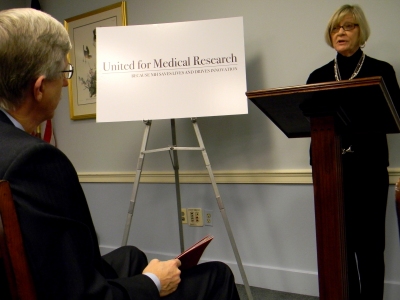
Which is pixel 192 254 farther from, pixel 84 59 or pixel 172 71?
pixel 84 59

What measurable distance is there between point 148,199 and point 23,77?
6.61ft

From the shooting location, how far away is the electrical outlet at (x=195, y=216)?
8.19ft

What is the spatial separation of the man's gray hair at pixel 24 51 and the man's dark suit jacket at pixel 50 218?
0.11 metres

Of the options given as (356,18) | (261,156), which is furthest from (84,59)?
(356,18)

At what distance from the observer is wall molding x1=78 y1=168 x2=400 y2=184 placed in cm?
213

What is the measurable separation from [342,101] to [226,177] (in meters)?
1.45

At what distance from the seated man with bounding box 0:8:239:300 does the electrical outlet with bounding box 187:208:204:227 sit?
149 cm

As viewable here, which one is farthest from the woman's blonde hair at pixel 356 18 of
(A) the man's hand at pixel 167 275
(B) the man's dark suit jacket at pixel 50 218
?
(B) the man's dark suit jacket at pixel 50 218

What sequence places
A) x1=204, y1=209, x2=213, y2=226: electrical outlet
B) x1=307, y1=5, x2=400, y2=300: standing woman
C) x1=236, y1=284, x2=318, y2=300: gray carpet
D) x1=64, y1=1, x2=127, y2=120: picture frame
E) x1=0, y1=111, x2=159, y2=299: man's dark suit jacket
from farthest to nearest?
x1=64, y1=1, x2=127, y2=120: picture frame → x1=204, y1=209, x2=213, y2=226: electrical outlet → x1=236, y1=284, x2=318, y2=300: gray carpet → x1=307, y1=5, x2=400, y2=300: standing woman → x1=0, y1=111, x2=159, y2=299: man's dark suit jacket

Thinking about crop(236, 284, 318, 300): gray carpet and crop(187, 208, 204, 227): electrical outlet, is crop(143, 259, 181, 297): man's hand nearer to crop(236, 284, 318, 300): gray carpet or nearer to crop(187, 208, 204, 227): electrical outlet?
crop(236, 284, 318, 300): gray carpet

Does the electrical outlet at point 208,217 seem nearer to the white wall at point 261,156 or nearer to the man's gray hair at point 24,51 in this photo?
the white wall at point 261,156

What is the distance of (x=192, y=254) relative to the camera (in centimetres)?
101

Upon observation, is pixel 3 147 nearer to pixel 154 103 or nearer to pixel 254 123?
pixel 154 103

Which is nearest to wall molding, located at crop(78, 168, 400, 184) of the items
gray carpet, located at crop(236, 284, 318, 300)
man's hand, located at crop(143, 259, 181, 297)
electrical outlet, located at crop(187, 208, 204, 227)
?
electrical outlet, located at crop(187, 208, 204, 227)
